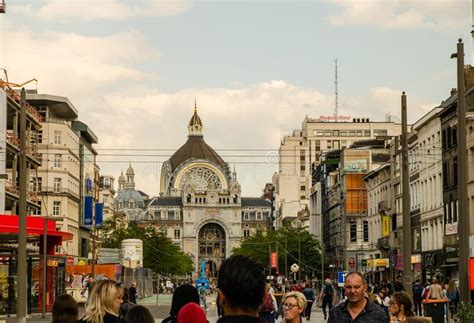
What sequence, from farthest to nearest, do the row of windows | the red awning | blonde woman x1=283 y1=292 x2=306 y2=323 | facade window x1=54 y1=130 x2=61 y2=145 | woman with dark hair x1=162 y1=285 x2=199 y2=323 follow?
1. the row of windows
2. facade window x1=54 y1=130 x2=61 y2=145
3. the red awning
4. blonde woman x1=283 y1=292 x2=306 y2=323
5. woman with dark hair x1=162 y1=285 x2=199 y2=323

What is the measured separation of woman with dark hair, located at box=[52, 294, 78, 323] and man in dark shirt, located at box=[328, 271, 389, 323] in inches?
98.8

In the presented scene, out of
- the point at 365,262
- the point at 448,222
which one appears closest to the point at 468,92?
the point at 448,222

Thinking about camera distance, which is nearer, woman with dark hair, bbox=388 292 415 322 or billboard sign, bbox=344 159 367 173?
woman with dark hair, bbox=388 292 415 322

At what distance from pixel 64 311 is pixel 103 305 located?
1.25 ft

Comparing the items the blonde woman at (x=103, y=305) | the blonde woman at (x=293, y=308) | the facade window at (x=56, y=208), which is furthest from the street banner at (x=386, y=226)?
the blonde woman at (x=103, y=305)

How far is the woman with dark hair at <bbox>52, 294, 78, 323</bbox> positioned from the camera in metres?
12.3

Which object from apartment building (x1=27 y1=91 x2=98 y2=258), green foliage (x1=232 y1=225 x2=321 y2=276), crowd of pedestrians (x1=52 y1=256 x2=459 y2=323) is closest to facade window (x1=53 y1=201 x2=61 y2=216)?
apartment building (x1=27 y1=91 x2=98 y2=258)

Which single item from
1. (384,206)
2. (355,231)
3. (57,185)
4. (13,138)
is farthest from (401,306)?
(355,231)

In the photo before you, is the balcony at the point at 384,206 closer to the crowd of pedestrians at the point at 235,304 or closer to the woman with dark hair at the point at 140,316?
the crowd of pedestrians at the point at 235,304

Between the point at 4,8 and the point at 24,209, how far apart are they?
146 ft

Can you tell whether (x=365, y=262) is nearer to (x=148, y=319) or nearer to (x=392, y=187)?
(x=392, y=187)

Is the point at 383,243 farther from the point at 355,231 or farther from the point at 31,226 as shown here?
the point at 31,226

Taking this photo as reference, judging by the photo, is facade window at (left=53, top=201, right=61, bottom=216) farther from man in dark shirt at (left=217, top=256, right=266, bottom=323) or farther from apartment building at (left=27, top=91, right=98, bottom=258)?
man in dark shirt at (left=217, top=256, right=266, bottom=323)

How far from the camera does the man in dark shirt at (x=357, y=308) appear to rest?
12469mm
